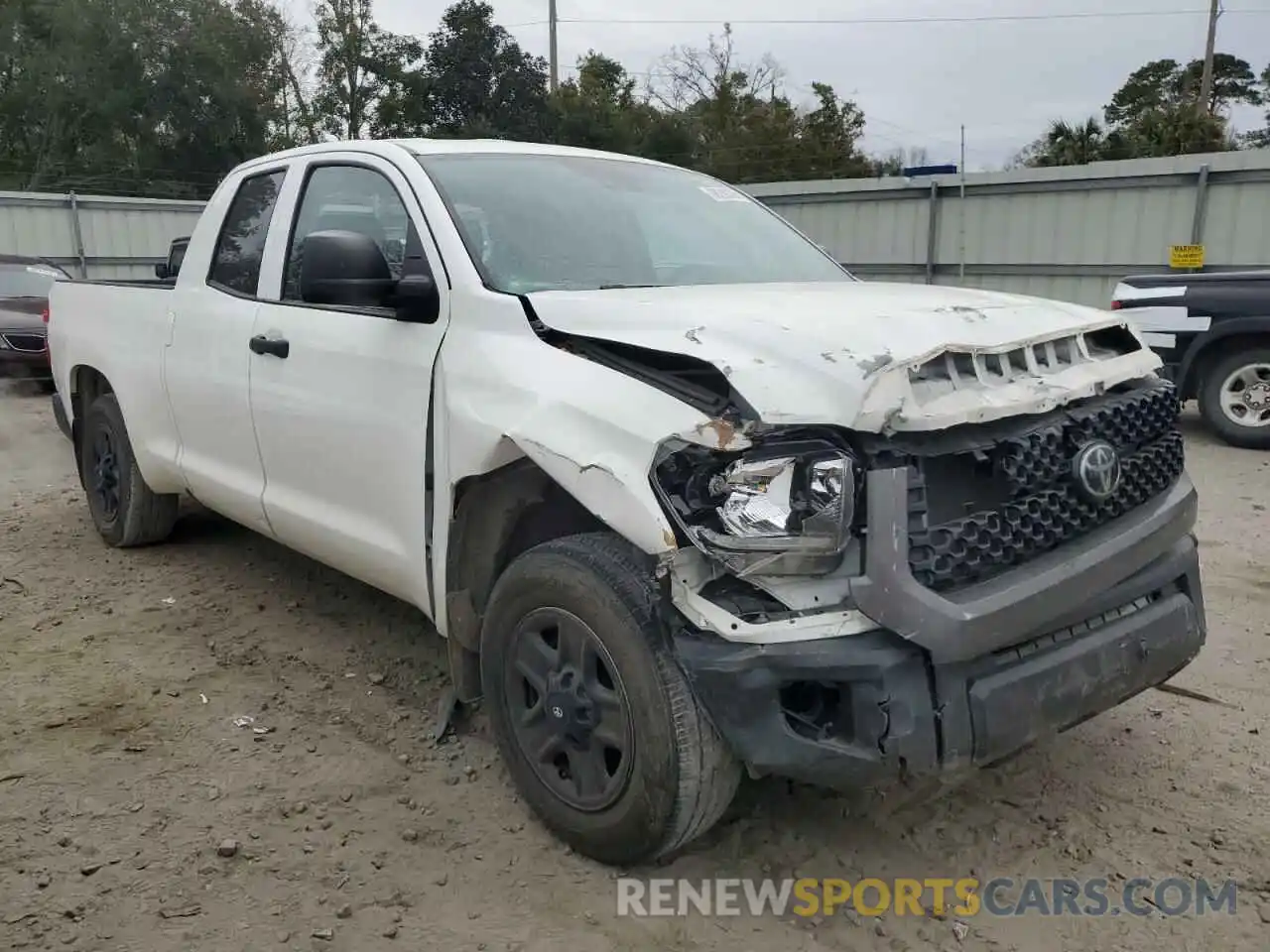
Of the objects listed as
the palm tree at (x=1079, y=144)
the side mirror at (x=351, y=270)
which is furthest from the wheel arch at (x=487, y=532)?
the palm tree at (x=1079, y=144)

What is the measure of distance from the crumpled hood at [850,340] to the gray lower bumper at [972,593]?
20cm

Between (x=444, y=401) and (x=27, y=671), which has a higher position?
(x=444, y=401)

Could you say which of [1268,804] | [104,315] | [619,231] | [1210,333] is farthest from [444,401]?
[1210,333]

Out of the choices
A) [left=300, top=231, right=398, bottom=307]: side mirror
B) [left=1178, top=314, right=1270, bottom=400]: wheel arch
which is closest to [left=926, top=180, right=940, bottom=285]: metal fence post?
[left=1178, top=314, right=1270, bottom=400]: wheel arch

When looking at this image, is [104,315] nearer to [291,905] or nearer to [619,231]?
[619,231]

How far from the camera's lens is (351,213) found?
3842 mm

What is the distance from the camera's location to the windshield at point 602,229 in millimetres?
3367

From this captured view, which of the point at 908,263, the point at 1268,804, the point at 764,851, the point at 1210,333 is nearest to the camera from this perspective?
the point at 764,851

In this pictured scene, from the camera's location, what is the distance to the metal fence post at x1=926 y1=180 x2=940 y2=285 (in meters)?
14.2

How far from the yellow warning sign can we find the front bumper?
10.7 m

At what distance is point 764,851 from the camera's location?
292 centimetres

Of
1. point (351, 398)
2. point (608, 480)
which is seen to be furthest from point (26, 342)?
point (608, 480)

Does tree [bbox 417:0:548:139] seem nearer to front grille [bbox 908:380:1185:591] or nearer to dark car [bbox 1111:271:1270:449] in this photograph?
dark car [bbox 1111:271:1270:449]

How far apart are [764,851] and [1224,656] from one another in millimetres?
2332
